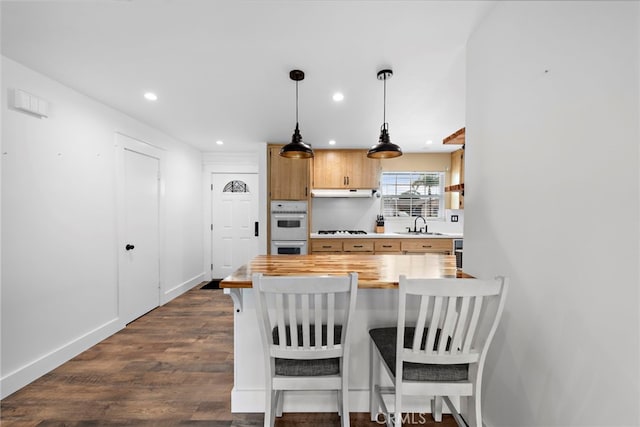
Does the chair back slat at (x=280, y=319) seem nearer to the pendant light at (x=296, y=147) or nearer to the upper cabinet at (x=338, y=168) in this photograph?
the pendant light at (x=296, y=147)

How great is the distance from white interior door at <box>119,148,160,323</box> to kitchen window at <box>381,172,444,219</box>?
12.2ft

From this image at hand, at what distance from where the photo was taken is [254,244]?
16.9 ft

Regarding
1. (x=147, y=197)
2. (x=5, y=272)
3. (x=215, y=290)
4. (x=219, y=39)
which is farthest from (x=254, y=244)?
(x=219, y=39)


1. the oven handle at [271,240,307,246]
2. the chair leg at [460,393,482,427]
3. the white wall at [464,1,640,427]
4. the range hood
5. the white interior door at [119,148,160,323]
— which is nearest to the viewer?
the white wall at [464,1,640,427]

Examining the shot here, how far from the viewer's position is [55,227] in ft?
7.69

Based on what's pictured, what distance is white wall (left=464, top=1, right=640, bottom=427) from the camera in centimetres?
87

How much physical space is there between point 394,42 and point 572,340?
6.13 feet

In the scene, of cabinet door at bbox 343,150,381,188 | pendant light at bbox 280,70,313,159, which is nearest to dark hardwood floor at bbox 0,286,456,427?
pendant light at bbox 280,70,313,159

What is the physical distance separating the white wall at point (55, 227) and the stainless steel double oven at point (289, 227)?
202cm

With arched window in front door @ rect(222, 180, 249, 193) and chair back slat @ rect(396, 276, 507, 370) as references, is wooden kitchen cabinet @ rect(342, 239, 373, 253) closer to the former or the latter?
arched window in front door @ rect(222, 180, 249, 193)

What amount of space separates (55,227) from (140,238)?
1.10 metres

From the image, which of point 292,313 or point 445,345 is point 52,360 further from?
point 445,345

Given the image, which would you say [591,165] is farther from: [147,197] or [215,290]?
[215,290]

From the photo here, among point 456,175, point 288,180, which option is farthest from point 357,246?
point 456,175
